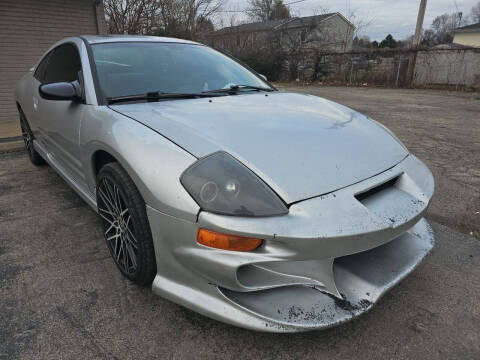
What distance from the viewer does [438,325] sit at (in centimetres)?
169

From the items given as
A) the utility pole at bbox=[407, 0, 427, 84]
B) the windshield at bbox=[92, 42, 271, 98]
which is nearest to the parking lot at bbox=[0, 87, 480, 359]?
the windshield at bbox=[92, 42, 271, 98]

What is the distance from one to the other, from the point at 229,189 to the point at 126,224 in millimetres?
731

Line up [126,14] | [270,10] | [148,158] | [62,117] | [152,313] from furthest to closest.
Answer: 1. [270,10]
2. [126,14]
3. [62,117]
4. [152,313]
5. [148,158]

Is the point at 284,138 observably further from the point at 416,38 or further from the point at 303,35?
the point at 303,35

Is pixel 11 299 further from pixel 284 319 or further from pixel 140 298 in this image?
pixel 284 319

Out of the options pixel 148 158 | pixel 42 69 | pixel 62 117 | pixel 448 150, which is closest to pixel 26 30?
pixel 42 69

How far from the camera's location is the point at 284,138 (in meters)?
1.78

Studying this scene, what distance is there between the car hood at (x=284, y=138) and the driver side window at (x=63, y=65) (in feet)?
2.84

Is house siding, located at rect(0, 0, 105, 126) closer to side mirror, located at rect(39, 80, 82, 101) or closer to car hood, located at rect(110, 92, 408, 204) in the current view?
side mirror, located at rect(39, 80, 82, 101)

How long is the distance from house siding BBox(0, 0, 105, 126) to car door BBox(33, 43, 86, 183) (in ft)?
14.5

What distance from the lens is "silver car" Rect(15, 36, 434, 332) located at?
137cm

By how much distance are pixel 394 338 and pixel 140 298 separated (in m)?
1.30

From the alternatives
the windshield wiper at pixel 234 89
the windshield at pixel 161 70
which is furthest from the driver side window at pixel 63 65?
the windshield wiper at pixel 234 89

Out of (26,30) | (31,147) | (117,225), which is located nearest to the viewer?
(117,225)
